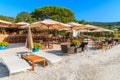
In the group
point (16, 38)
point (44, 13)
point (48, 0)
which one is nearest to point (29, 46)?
point (16, 38)

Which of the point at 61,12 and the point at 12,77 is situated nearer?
the point at 12,77

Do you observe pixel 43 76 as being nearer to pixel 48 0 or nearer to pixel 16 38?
pixel 16 38

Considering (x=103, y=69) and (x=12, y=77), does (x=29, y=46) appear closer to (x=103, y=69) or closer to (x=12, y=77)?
(x=12, y=77)

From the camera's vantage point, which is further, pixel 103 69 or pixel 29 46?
pixel 29 46

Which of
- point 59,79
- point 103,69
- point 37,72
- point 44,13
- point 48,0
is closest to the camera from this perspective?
point 59,79

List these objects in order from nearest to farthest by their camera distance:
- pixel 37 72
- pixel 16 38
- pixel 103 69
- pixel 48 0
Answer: pixel 37 72 < pixel 103 69 < pixel 16 38 < pixel 48 0

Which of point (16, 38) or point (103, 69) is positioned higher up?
point (16, 38)

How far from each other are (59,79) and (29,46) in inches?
133

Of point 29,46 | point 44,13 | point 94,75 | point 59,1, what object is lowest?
point 94,75

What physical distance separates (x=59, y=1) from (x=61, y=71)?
109ft

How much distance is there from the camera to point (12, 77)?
5.38m

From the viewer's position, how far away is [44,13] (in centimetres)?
3216

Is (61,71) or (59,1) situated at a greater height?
(59,1)

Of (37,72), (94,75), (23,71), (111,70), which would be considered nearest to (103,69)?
(111,70)
